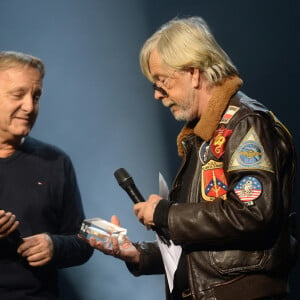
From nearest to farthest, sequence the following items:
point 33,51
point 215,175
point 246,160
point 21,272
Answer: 1. point 246,160
2. point 215,175
3. point 21,272
4. point 33,51

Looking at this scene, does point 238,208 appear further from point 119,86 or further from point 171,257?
point 119,86

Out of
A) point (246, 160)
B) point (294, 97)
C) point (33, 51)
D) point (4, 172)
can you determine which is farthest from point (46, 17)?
point (246, 160)

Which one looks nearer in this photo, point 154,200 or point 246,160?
point 246,160

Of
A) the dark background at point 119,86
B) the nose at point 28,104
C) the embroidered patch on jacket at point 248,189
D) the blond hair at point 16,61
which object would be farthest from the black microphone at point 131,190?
the dark background at point 119,86

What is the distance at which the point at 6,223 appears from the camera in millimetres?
1688

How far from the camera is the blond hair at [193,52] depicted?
5.64ft

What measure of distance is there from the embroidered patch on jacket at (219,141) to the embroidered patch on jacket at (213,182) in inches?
1.1

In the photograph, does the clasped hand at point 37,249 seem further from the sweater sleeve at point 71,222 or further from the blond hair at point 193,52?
the blond hair at point 193,52

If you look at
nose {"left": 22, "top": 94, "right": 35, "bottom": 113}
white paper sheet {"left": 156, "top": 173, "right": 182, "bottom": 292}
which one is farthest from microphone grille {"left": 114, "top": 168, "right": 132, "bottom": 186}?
nose {"left": 22, "top": 94, "right": 35, "bottom": 113}

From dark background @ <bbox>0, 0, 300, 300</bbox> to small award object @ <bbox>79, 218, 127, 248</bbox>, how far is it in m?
0.78

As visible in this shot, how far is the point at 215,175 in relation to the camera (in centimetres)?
162

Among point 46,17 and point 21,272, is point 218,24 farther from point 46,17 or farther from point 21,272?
point 21,272

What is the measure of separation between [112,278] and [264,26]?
127cm

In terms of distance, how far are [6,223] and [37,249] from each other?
0.19 m
